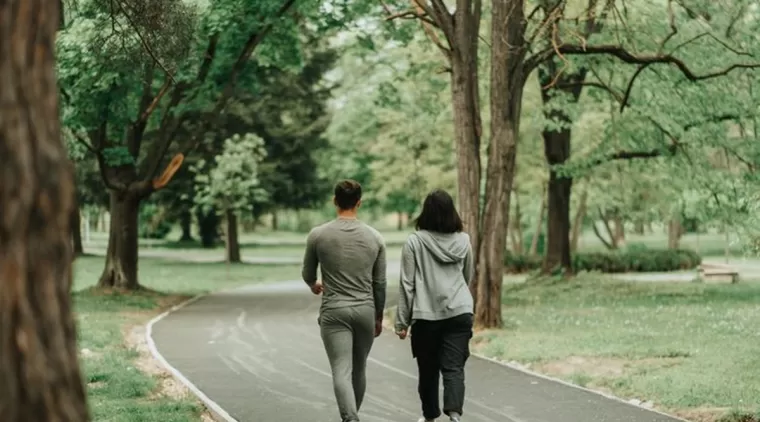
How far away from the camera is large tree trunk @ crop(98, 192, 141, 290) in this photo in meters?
27.7

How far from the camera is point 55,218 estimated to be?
3.50m

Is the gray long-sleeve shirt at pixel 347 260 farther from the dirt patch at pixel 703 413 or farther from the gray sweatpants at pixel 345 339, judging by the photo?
the dirt patch at pixel 703 413

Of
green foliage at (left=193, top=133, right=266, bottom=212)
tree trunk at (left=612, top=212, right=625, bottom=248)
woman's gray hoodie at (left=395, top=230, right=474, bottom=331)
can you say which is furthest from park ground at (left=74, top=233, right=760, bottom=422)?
tree trunk at (left=612, top=212, right=625, bottom=248)

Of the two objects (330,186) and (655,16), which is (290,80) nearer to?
(330,186)

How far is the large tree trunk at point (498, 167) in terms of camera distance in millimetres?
18219

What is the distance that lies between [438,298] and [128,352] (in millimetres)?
7501

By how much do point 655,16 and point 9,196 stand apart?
23787mm

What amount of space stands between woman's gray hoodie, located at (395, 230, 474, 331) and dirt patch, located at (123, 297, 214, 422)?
2518mm

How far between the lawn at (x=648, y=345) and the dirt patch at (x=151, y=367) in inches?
169

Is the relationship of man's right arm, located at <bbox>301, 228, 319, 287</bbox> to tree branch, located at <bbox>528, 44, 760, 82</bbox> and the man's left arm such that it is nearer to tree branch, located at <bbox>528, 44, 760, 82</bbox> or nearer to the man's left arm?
the man's left arm

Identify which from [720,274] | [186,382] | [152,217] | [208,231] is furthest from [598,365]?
[208,231]

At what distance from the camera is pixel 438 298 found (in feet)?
28.6

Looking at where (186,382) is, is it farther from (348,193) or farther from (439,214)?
(348,193)

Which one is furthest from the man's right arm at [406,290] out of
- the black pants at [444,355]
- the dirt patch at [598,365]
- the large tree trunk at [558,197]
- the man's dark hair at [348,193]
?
the large tree trunk at [558,197]
